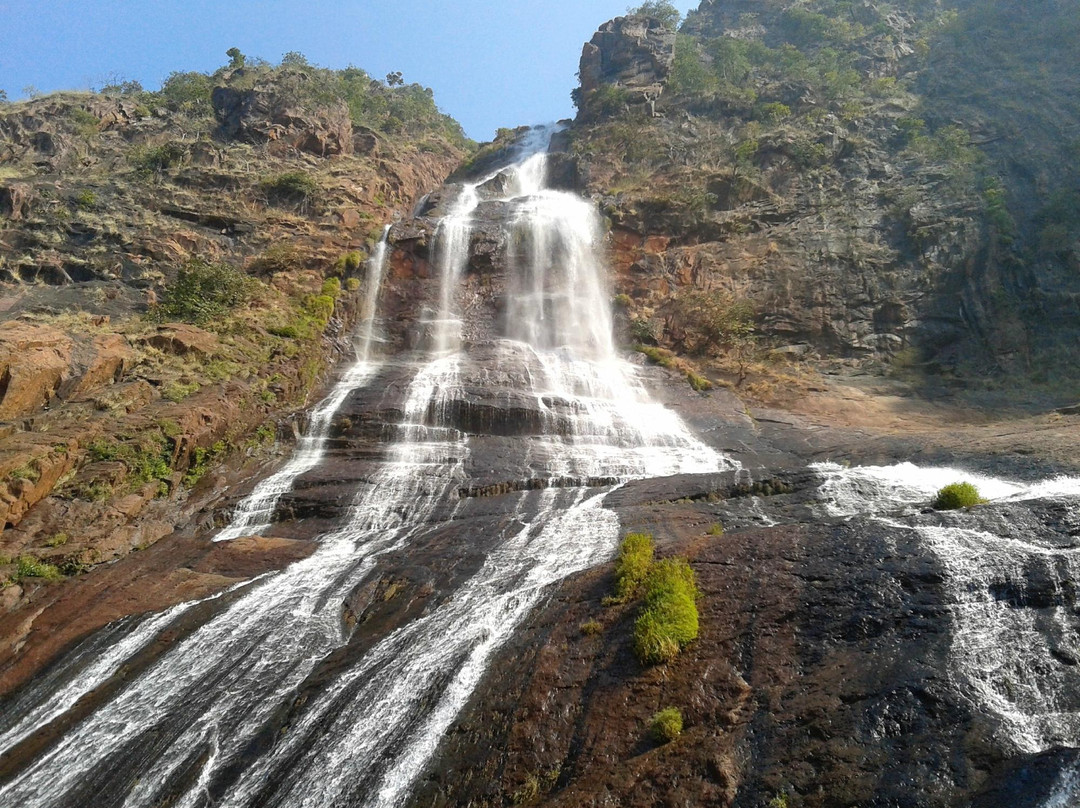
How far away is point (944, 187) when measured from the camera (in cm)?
3372

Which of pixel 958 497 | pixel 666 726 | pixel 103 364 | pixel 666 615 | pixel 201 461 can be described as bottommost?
pixel 666 726

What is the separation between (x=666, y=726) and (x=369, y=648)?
4.71 metres

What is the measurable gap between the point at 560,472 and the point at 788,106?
40.5 meters

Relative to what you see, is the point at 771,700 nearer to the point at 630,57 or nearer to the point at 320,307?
the point at 320,307

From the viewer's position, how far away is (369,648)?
9.39m

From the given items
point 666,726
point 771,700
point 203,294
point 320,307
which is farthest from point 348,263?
point 771,700

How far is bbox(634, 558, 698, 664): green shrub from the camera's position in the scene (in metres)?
7.82

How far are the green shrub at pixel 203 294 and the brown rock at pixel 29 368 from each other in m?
5.09

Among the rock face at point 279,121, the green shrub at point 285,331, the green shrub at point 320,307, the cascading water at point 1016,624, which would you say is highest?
the rock face at point 279,121

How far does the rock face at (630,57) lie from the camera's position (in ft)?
172

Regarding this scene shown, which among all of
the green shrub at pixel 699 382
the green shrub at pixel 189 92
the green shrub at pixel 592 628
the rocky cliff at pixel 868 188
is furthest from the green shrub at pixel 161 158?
the green shrub at pixel 592 628

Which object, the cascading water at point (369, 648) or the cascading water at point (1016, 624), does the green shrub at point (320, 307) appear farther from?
the cascading water at point (1016, 624)

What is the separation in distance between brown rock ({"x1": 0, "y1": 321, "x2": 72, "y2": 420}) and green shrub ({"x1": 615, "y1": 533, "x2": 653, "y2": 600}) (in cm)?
1508

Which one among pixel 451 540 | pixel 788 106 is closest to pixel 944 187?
pixel 788 106
